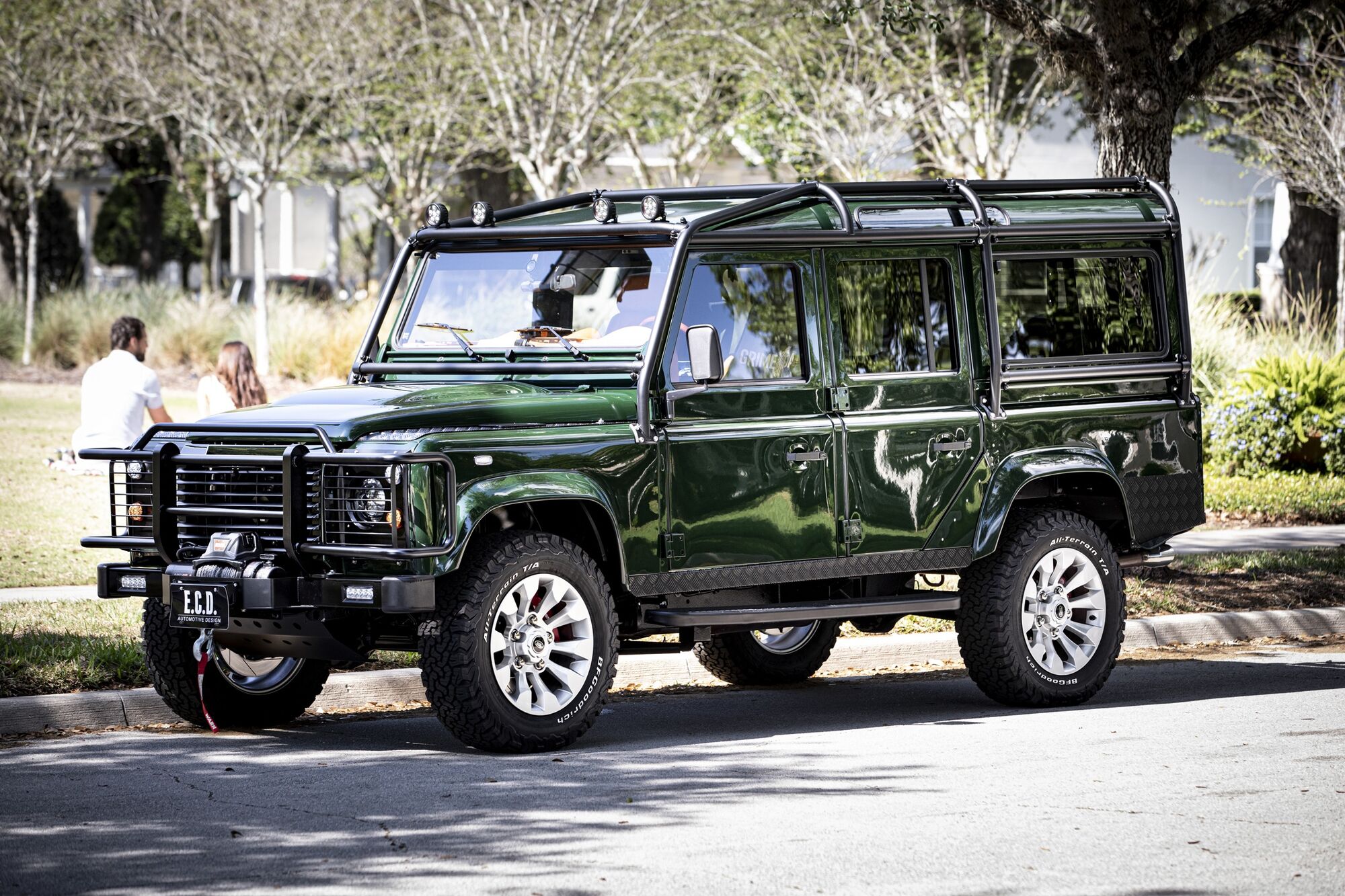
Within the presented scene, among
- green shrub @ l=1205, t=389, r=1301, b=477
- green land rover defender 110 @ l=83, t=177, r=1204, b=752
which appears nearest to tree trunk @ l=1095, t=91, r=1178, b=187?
green land rover defender 110 @ l=83, t=177, r=1204, b=752

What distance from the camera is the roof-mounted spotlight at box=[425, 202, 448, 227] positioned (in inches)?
351

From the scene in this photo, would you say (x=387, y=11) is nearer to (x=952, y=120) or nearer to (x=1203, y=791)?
(x=952, y=120)

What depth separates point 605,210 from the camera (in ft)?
28.0

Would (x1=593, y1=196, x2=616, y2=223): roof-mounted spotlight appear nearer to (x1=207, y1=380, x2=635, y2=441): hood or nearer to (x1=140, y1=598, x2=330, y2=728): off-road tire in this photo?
(x1=207, y1=380, x2=635, y2=441): hood

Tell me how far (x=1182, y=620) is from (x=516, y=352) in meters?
4.93

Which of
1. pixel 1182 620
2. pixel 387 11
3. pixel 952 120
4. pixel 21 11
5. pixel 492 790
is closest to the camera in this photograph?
pixel 492 790

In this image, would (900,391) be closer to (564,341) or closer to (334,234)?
(564,341)

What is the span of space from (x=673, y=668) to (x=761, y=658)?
0.52 meters

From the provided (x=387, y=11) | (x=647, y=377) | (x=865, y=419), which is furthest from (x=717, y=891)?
(x=387, y=11)

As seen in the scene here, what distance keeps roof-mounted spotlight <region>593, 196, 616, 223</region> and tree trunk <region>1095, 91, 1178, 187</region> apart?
491 cm

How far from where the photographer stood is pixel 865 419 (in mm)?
8711

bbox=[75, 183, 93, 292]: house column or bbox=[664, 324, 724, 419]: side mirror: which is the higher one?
bbox=[75, 183, 93, 292]: house column

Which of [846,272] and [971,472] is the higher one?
[846,272]

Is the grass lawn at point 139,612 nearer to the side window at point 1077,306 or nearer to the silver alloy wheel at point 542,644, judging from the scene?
the silver alloy wheel at point 542,644
